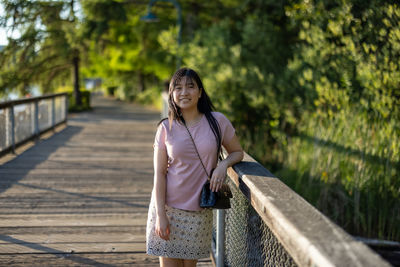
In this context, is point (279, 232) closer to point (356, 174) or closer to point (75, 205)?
point (75, 205)

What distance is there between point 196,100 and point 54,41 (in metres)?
18.2

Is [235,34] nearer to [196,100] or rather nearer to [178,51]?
[178,51]

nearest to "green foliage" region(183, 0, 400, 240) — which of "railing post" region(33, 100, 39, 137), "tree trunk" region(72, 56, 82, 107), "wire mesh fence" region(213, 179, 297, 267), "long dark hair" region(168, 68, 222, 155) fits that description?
"wire mesh fence" region(213, 179, 297, 267)

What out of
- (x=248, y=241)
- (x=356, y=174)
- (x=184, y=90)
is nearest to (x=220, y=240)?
(x=248, y=241)

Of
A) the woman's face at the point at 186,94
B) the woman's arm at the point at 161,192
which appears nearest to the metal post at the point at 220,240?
the woman's arm at the point at 161,192

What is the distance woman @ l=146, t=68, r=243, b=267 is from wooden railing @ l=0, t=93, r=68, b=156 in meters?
5.94

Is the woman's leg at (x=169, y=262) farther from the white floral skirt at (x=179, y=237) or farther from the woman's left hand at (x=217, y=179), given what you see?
the woman's left hand at (x=217, y=179)

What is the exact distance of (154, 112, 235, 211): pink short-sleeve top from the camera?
2.41 meters

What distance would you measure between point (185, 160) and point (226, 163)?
23 cm

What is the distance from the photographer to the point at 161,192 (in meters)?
2.40

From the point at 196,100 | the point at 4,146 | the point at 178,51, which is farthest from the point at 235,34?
the point at 196,100

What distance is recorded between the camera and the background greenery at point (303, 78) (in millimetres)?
5605

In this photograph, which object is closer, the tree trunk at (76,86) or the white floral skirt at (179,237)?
the white floral skirt at (179,237)

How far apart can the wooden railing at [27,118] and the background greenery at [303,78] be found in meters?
2.10
